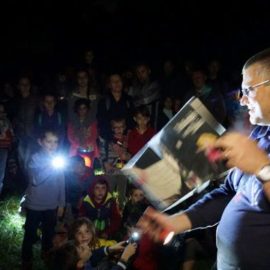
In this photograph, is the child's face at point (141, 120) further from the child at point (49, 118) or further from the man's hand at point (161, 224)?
the man's hand at point (161, 224)

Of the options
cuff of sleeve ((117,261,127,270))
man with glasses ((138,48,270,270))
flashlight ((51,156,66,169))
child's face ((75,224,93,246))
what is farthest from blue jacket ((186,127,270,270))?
flashlight ((51,156,66,169))

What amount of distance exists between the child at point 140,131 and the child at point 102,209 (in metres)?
0.99

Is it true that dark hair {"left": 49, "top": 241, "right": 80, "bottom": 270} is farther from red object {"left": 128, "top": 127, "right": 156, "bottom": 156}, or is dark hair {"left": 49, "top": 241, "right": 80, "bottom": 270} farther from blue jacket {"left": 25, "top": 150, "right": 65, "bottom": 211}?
red object {"left": 128, "top": 127, "right": 156, "bottom": 156}

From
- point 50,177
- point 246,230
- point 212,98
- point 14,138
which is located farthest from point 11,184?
point 246,230

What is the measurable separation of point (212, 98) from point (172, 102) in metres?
0.66

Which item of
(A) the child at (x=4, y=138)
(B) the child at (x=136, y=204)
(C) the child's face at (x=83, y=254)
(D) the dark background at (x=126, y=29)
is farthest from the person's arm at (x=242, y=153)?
(D) the dark background at (x=126, y=29)

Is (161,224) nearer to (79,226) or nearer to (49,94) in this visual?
(79,226)

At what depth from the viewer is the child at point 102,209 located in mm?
5582

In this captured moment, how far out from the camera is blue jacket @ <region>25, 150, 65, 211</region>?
5.30 meters

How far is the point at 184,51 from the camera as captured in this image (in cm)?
1252

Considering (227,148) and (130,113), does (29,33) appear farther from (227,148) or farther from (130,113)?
(227,148)

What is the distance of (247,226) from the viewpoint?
6.63 feet

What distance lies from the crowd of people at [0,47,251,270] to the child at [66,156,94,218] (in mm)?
13

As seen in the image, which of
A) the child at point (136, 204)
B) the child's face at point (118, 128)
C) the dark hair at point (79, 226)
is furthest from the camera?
the child's face at point (118, 128)
